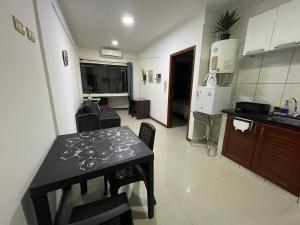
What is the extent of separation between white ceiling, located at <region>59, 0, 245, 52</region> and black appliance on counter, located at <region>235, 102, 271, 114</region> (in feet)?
5.81

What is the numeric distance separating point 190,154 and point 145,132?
138cm

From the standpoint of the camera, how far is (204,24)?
246cm

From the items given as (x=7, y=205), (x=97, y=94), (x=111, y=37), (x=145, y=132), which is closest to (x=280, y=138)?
(x=145, y=132)

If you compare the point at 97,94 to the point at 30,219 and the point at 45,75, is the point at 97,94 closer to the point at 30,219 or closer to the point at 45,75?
the point at 45,75

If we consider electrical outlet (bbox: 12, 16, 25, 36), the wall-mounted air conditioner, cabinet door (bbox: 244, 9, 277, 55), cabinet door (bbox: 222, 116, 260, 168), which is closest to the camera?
electrical outlet (bbox: 12, 16, 25, 36)

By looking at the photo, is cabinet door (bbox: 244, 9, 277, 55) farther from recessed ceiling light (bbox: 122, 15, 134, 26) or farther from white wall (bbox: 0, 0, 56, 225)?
white wall (bbox: 0, 0, 56, 225)

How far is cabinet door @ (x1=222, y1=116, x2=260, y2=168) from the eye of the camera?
1883mm

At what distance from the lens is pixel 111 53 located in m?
5.29

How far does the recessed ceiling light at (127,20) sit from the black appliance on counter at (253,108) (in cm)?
276

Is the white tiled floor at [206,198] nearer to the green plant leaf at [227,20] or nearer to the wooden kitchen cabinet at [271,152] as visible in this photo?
the wooden kitchen cabinet at [271,152]

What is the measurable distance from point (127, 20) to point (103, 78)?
3296 millimetres

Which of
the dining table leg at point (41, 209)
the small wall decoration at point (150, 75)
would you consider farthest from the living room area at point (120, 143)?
the small wall decoration at point (150, 75)

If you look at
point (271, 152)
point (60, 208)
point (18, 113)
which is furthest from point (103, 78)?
point (271, 152)

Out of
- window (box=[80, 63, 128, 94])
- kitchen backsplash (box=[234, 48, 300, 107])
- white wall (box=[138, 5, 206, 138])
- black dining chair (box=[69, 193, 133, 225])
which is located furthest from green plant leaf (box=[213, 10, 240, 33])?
window (box=[80, 63, 128, 94])
